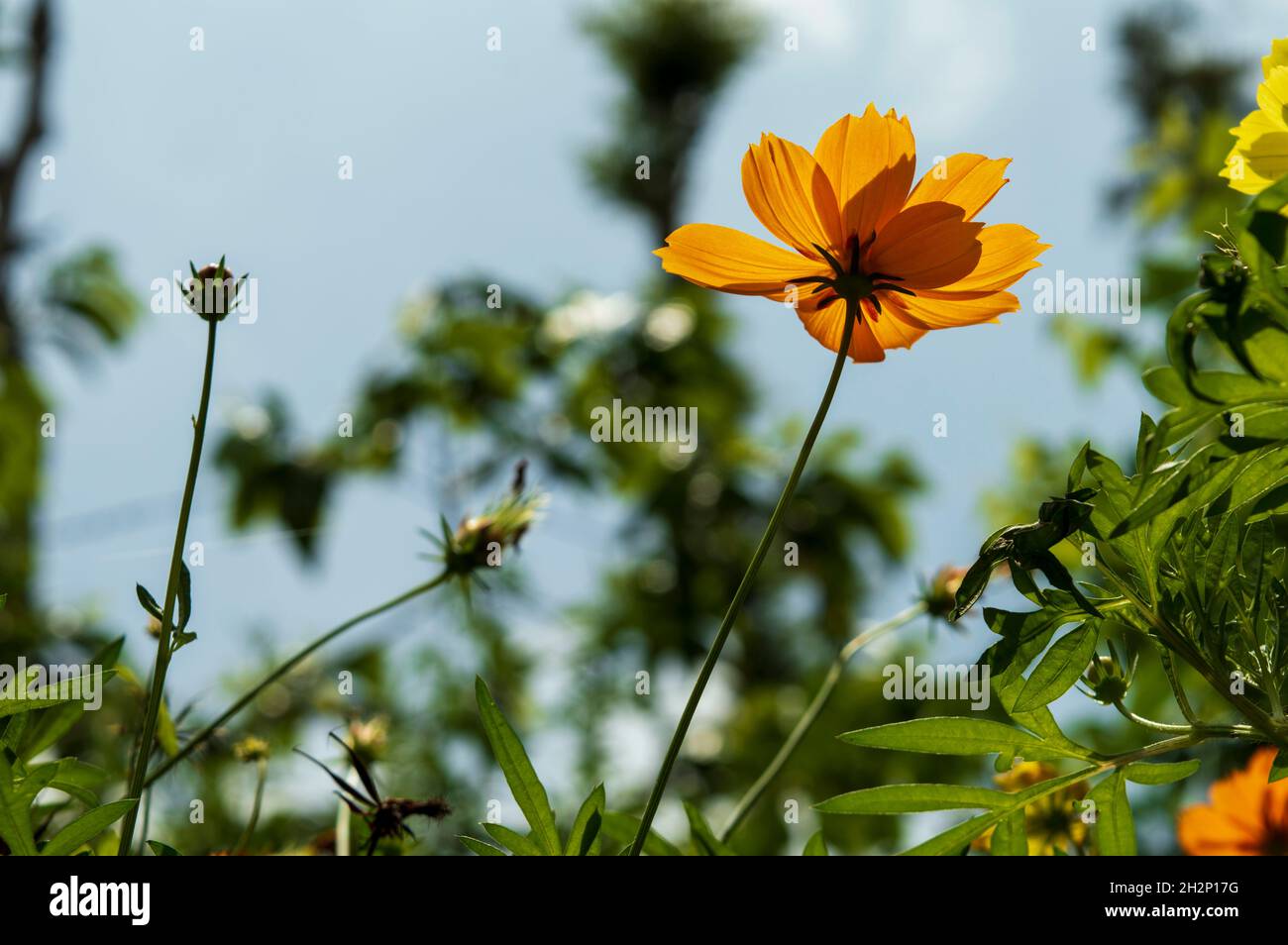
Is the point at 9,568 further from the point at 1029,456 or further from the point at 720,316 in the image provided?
the point at 1029,456

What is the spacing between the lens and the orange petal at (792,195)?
13.0 inches

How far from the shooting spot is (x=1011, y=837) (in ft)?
1.00

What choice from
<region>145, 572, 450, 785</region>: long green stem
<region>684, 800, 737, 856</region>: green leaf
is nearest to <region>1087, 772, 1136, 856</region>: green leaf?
<region>684, 800, 737, 856</region>: green leaf

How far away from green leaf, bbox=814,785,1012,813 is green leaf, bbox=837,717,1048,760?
0.01m

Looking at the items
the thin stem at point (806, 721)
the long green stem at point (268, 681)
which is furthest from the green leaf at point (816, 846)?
the long green stem at point (268, 681)

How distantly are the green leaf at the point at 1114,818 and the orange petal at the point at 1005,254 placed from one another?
15cm

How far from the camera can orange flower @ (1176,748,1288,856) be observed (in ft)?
1.44

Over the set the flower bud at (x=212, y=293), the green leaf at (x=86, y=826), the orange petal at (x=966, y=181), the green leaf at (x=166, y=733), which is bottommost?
the green leaf at (x=86, y=826)

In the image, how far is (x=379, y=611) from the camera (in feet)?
1.14

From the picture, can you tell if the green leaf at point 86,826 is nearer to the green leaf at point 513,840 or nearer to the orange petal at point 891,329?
the green leaf at point 513,840

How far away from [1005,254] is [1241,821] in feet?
0.96

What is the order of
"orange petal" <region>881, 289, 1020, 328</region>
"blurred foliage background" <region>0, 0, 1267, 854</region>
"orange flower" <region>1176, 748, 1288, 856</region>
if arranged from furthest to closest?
"blurred foliage background" <region>0, 0, 1267, 854</region>, "orange flower" <region>1176, 748, 1288, 856</region>, "orange petal" <region>881, 289, 1020, 328</region>

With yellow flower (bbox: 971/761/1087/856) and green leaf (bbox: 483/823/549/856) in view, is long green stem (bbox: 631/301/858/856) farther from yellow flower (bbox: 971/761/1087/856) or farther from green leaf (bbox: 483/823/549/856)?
yellow flower (bbox: 971/761/1087/856)
